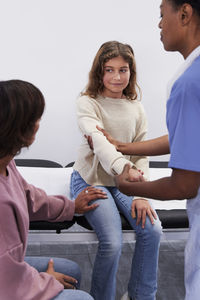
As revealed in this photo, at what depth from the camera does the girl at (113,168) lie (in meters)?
1.48

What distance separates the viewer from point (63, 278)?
1154 millimetres

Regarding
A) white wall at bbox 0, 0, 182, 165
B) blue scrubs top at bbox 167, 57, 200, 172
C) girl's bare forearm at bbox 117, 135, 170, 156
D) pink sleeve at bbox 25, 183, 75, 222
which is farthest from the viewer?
white wall at bbox 0, 0, 182, 165

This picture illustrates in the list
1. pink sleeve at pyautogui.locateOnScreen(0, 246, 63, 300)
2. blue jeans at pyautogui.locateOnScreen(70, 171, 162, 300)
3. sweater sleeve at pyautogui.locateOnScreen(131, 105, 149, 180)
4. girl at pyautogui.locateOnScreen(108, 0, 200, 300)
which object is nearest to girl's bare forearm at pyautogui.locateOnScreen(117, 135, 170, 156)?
sweater sleeve at pyautogui.locateOnScreen(131, 105, 149, 180)

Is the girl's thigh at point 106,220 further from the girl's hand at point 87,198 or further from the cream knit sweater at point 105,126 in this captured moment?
the cream knit sweater at point 105,126

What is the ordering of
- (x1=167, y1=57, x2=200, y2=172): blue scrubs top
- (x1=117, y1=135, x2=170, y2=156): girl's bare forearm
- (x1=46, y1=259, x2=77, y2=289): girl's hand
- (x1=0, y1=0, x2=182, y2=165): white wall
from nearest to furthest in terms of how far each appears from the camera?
(x1=167, y1=57, x2=200, y2=172): blue scrubs top → (x1=46, y1=259, x2=77, y2=289): girl's hand → (x1=117, y1=135, x2=170, y2=156): girl's bare forearm → (x1=0, y1=0, x2=182, y2=165): white wall

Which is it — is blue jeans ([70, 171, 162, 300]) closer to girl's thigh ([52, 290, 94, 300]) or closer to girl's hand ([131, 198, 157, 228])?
girl's hand ([131, 198, 157, 228])

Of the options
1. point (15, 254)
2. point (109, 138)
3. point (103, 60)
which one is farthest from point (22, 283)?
point (103, 60)

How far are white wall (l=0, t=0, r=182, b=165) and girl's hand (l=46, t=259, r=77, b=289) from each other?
68.4 inches

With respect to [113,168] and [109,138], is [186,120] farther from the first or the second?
[109,138]

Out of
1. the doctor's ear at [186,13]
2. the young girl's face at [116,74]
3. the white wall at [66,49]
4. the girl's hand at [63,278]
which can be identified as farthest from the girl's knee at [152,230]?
the white wall at [66,49]

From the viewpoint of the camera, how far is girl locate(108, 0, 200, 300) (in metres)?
0.83

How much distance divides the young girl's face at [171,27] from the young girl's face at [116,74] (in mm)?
684

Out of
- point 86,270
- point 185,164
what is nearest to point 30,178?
point 86,270

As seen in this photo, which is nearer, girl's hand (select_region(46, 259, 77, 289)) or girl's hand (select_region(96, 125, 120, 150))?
girl's hand (select_region(46, 259, 77, 289))
